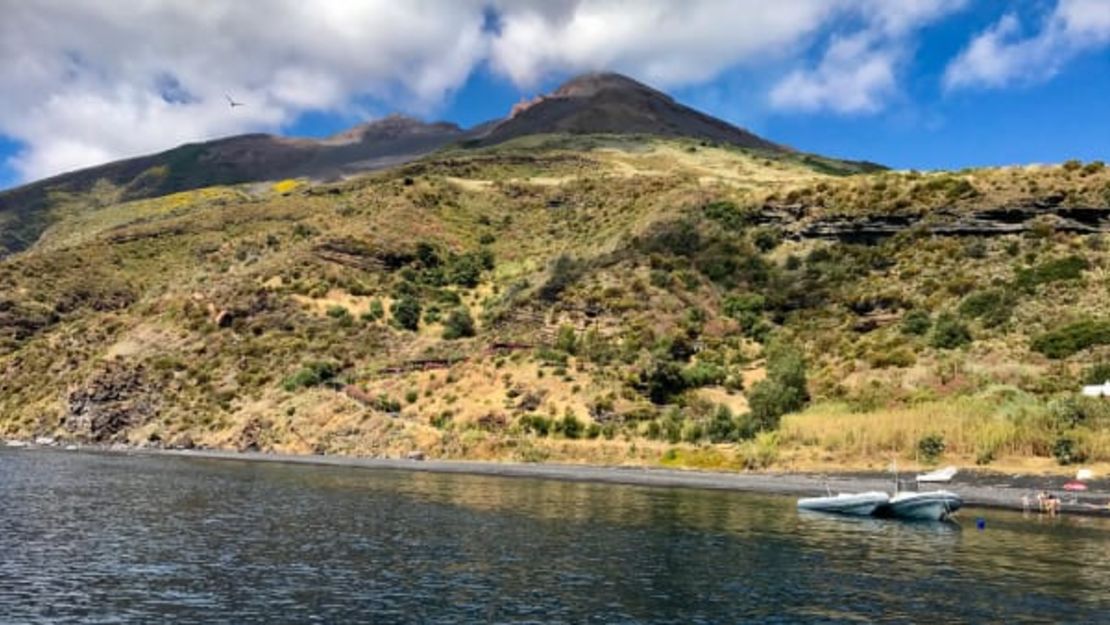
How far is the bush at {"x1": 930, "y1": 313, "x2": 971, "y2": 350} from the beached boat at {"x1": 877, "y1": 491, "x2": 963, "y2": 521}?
3131 cm

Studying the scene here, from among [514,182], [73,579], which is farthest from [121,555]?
[514,182]

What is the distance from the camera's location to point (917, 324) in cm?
7081

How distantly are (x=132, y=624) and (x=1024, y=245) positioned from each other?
77.7 m

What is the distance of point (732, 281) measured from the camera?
88.8m

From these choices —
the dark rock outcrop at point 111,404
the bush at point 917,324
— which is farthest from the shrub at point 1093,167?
the dark rock outcrop at point 111,404

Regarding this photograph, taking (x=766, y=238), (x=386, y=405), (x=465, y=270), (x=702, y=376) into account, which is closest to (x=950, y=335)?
(x=702, y=376)

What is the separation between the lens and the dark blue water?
2025 centimetres

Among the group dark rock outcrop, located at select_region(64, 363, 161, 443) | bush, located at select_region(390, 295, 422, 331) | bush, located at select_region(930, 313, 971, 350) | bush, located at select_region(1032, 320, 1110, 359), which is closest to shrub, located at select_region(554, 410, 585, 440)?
bush, located at select_region(930, 313, 971, 350)

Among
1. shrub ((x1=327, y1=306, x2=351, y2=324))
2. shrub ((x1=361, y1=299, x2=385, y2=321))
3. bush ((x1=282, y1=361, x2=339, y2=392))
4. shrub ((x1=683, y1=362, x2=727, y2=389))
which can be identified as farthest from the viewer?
shrub ((x1=361, y1=299, x2=385, y2=321))

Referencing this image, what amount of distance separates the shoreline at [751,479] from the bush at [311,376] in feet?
41.6

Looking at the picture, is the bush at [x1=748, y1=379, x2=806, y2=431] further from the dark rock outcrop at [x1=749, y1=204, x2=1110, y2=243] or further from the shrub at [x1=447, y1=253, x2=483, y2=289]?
the shrub at [x1=447, y1=253, x2=483, y2=289]

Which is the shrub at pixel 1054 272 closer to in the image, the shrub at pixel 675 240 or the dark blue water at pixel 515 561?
the shrub at pixel 675 240

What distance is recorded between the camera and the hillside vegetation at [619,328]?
5656cm

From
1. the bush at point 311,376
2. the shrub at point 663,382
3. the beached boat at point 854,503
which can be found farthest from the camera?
the bush at point 311,376
